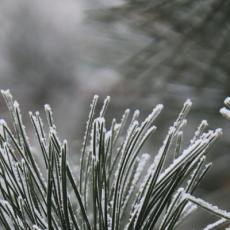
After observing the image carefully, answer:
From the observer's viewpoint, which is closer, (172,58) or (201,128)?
(201,128)

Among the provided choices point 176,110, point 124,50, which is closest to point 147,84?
point 176,110

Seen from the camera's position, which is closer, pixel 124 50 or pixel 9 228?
pixel 9 228

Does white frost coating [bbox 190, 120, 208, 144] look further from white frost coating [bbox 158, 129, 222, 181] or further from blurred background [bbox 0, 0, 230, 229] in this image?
blurred background [bbox 0, 0, 230, 229]

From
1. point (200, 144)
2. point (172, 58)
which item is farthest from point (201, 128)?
point (172, 58)

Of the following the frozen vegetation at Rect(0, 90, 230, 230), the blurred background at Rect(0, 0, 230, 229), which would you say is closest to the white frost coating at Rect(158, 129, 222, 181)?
the frozen vegetation at Rect(0, 90, 230, 230)

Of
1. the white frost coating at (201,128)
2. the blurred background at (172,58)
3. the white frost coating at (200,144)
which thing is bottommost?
the white frost coating at (200,144)

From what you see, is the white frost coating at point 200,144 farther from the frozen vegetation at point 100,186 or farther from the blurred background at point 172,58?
the blurred background at point 172,58

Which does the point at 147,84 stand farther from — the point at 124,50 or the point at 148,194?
the point at 148,194

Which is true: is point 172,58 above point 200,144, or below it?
above

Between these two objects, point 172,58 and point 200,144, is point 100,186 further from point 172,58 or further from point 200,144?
point 172,58

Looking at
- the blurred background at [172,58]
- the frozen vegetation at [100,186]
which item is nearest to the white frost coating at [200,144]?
the frozen vegetation at [100,186]

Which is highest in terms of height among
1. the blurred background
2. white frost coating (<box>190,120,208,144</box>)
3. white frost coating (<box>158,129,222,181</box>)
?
the blurred background
